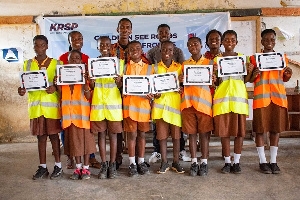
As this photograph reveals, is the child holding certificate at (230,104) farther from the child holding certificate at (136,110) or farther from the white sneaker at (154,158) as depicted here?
the white sneaker at (154,158)

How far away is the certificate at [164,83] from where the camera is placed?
3439 mm

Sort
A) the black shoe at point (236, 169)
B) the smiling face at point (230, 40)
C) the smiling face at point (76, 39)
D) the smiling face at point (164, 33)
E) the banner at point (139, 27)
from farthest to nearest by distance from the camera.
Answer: the banner at point (139, 27)
the smiling face at point (164, 33)
the smiling face at point (76, 39)
the black shoe at point (236, 169)
the smiling face at point (230, 40)

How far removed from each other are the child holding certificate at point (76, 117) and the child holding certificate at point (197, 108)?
3.73 ft

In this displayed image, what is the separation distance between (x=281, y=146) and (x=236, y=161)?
1.95 metres

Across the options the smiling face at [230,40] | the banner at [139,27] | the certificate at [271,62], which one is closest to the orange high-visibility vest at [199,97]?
the smiling face at [230,40]

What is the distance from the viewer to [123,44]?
158 inches

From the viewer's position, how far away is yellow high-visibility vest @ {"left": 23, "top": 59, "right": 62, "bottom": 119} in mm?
3494

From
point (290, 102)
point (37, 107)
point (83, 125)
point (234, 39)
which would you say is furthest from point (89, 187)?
point (290, 102)

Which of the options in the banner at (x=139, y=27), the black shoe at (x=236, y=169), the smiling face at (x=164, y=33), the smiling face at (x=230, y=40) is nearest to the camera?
the smiling face at (x=230, y=40)

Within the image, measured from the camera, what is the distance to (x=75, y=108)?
3441 mm

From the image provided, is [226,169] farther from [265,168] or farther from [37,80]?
[37,80]

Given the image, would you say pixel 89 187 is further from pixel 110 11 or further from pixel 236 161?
pixel 110 11

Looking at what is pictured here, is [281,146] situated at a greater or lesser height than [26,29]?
lesser

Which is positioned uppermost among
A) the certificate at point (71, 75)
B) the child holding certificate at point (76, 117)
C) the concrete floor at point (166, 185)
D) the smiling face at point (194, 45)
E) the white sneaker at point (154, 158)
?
the smiling face at point (194, 45)
